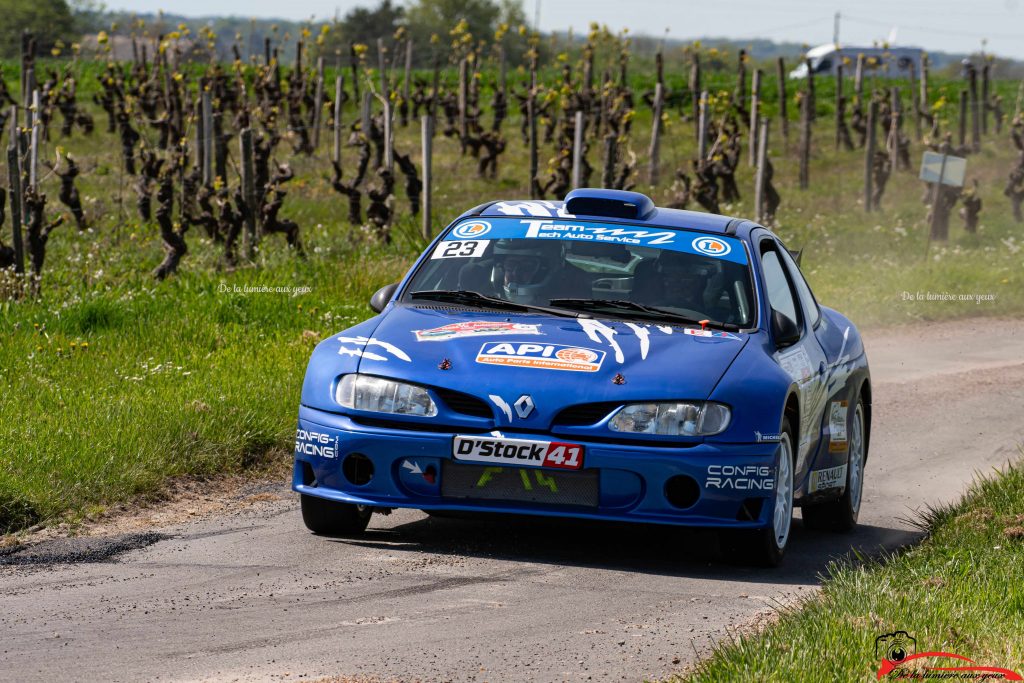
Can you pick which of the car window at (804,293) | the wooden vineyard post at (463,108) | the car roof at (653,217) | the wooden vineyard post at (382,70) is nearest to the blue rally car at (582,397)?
the car roof at (653,217)

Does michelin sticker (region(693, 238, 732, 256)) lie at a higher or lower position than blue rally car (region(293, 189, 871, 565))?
higher

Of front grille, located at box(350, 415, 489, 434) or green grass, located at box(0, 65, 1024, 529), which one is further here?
green grass, located at box(0, 65, 1024, 529)

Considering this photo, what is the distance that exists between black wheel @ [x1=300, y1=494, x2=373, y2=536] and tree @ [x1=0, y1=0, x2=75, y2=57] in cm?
6381

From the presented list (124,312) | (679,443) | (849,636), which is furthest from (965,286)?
(849,636)

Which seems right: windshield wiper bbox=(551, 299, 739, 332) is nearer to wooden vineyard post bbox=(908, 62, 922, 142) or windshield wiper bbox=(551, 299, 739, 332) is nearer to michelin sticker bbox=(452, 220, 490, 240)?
michelin sticker bbox=(452, 220, 490, 240)

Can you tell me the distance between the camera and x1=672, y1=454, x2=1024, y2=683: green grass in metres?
4.80

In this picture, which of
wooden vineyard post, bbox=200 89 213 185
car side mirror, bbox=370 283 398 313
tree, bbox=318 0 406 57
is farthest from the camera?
tree, bbox=318 0 406 57

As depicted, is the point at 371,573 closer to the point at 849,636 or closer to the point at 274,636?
the point at 274,636

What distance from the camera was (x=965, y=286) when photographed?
68.5 feet

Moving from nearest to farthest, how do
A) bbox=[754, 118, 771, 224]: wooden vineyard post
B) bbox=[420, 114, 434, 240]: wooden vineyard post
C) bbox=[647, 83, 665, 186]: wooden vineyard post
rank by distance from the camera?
bbox=[420, 114, 434, 240]: wooden vineyard post, bbox=[754, 118, 771, 224]: wooden vineyard post, bbox=[647, 83, 665, 186]: wooden vineyard post

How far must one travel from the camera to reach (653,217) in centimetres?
833

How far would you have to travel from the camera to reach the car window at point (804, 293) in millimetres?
8453

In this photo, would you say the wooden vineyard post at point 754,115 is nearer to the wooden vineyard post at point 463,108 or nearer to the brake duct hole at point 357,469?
the wooden vineyard post at point 463,108

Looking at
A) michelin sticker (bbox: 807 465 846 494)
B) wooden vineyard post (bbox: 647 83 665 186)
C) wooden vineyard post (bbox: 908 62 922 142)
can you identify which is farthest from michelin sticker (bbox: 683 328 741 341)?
wooden vineyard post (bbox: 908 62 922 142)
